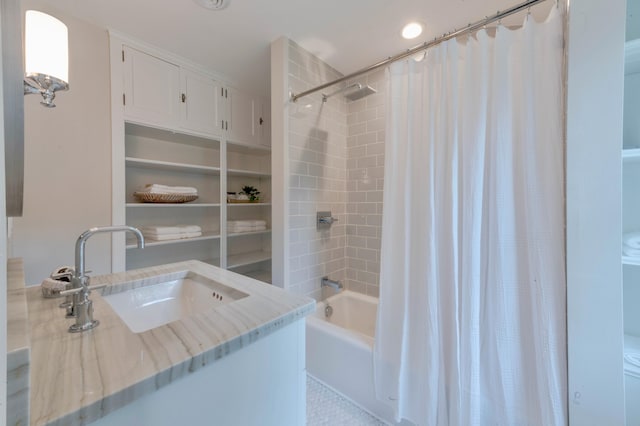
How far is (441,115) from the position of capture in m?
1.16

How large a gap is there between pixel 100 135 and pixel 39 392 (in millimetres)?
1726

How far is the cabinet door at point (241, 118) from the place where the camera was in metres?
2.27

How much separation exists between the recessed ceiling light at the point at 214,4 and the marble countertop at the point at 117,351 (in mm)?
1601

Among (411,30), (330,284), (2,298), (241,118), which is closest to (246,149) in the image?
(241,118)

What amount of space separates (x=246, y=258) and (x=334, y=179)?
→ 1220 mm

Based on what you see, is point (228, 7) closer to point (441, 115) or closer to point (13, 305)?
point (441, 115)

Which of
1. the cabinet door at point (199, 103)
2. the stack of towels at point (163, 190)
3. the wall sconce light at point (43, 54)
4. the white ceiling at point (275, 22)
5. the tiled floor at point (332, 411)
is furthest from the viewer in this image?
the cabinet door at point (199, 103)

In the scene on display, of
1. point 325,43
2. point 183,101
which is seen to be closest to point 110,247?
point 183,101

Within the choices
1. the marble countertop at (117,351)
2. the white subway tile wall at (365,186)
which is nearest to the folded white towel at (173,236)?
the marble countertop at (117,351)

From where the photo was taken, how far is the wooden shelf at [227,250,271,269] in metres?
2.31

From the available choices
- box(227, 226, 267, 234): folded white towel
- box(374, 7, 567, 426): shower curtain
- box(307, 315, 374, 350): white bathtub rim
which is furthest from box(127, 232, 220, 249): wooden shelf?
box(374, 7, 567, 426): shower curtain

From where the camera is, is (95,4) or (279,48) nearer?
(95,4)

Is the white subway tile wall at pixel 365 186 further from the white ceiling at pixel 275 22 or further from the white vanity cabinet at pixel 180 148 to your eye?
the white vanity cabinet at pixel 180 148

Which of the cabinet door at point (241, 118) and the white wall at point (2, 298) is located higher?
the cabinet door at point (241, 118)
